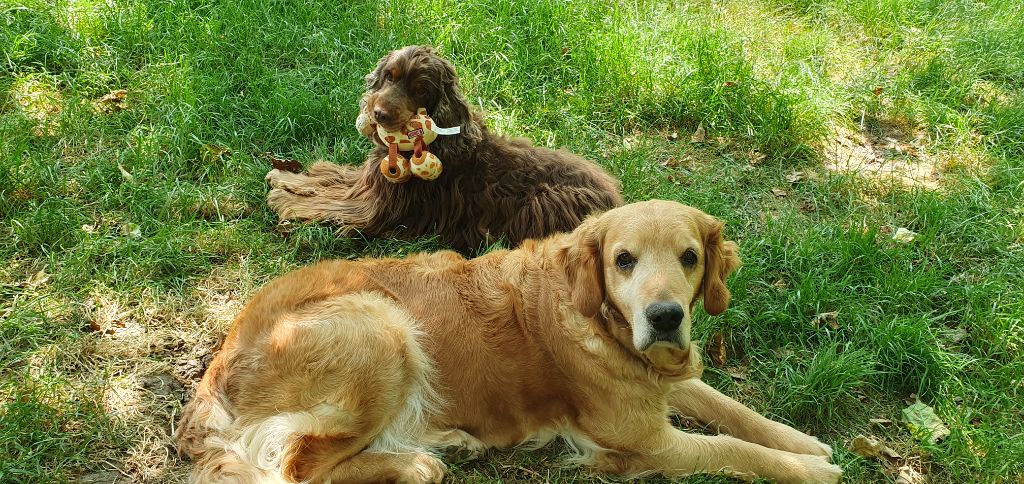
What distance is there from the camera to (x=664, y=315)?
3145 mm

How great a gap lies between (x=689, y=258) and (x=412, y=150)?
2060 millimetres

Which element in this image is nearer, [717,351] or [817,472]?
[817,472]

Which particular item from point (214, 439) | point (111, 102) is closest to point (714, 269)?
point (214, 439)

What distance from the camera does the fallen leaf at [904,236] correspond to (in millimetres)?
4943

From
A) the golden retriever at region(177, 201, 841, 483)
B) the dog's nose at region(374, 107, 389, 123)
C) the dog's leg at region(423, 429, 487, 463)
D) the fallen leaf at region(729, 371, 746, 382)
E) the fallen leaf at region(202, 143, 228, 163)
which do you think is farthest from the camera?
the fallen leaf at region(202, 143, 228, 163)

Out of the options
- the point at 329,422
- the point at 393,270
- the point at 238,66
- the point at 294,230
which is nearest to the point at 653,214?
the point at 393,270

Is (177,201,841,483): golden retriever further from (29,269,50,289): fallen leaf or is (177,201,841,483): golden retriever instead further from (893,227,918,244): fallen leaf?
(893,227,918,244): fallen leaf

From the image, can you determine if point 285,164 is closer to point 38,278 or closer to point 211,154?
point 211,154

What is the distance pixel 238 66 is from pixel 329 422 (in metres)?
3.44

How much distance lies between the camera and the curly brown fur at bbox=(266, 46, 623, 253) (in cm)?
475

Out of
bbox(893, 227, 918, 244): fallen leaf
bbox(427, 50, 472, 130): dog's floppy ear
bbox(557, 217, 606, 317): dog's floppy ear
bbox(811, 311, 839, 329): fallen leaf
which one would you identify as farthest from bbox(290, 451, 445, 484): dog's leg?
bbox(893, 227, 918, 244): fallen leaf

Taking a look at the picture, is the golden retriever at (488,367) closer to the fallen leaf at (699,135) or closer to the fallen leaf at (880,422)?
the fallen leaf at (880,422)

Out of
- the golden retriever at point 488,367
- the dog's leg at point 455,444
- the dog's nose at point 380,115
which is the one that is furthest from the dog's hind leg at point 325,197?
the dog's leg at point 455,444

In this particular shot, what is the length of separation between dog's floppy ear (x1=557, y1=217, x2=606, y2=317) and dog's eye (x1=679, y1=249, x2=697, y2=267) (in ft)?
1.13
